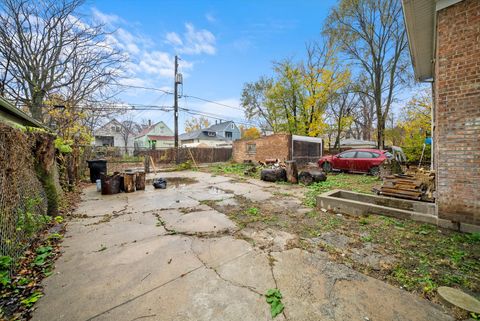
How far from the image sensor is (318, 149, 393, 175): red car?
31.2 feet

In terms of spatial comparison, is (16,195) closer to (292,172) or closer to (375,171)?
(292,172)

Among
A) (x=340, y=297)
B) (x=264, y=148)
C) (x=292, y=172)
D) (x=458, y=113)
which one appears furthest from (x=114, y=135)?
(x=458, y=113)

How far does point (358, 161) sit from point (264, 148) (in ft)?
22.3

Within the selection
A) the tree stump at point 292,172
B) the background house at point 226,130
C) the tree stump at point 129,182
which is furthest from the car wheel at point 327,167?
the background house at point 226,130

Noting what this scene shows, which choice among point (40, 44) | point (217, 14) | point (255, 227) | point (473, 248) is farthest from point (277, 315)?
point (40, 44)

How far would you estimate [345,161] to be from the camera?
35.0 ft

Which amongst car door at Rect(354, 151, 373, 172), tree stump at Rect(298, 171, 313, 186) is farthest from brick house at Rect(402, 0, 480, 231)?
car door at Rect(354, 151, 373, 172)

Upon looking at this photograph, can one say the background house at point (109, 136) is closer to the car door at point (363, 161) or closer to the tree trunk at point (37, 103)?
the tree trunk at point (37, 103)

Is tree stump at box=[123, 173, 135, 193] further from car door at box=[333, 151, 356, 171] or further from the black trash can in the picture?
car door at box=[333, 151, 356, 171]

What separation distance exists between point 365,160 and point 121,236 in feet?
35.8

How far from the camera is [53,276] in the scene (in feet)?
7.52

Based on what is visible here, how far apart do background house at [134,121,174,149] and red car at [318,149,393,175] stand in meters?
30.5

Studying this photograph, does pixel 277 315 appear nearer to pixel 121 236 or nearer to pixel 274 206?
pixel 121 236

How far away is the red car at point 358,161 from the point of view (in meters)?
9.52
